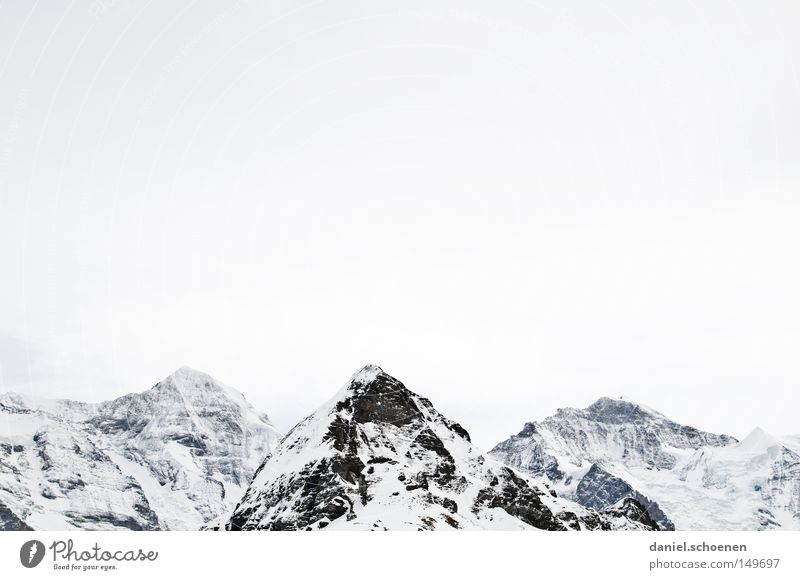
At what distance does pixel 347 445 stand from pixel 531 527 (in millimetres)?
48046

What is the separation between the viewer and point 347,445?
192m

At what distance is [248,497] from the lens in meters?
200

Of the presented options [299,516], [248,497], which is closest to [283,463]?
[248,497]
